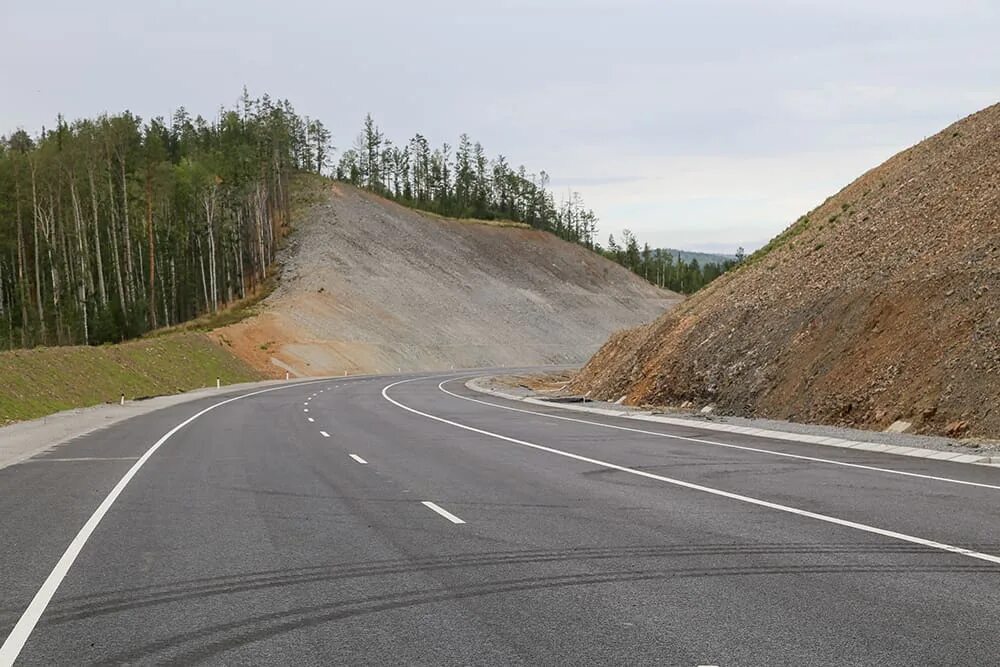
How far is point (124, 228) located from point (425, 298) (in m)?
33.8

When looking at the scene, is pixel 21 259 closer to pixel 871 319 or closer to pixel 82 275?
pixel 82 275

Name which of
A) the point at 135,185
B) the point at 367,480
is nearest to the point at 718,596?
the point at 367,480

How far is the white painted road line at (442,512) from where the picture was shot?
11.1 metres

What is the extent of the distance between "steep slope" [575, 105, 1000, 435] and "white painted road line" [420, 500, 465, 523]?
12.8 m

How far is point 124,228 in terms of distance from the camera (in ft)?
277

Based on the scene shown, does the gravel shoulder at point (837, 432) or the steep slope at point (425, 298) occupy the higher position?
the steep slope at point (425, 298)

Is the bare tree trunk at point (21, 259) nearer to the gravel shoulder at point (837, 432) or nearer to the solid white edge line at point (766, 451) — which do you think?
the gravel shoulder at point (837, 432)

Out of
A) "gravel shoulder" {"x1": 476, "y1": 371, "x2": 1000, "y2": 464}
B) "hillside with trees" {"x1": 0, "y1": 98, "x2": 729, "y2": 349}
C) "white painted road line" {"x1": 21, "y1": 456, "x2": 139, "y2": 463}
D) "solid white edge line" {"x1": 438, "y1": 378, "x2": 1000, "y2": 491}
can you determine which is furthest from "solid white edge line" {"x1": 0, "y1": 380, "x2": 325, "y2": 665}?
"hillside with trees" {"x1": 0, "y1": 98, "x2": 729, "y2": 349}

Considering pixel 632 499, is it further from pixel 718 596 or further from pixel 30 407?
pixel 30 407

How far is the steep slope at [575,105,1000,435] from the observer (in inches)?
909

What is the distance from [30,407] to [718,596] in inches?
1254

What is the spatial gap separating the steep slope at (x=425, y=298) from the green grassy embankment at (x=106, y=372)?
783 centimetres

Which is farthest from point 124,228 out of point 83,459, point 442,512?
point 442,512

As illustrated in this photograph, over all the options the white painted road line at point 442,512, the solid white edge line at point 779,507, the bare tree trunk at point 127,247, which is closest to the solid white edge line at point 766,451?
the solid white edge line at point 779,507
